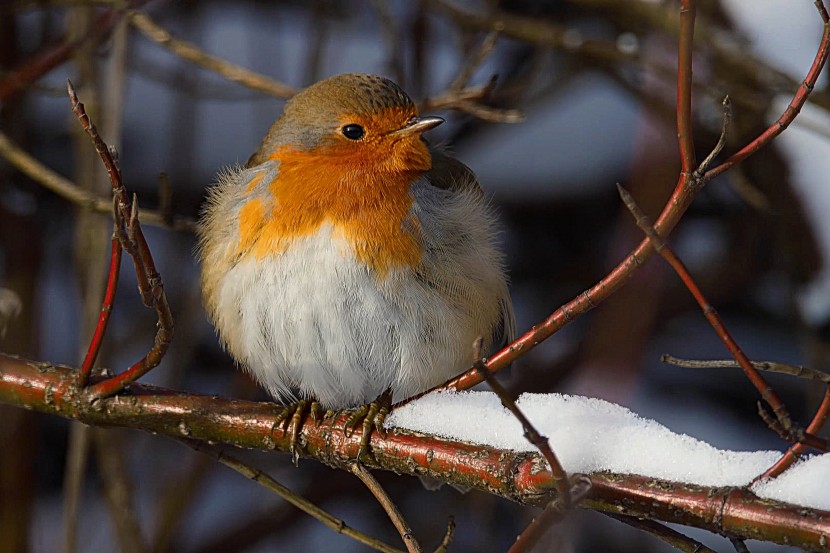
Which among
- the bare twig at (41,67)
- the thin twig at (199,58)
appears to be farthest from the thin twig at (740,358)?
the bare twig at (41,67)

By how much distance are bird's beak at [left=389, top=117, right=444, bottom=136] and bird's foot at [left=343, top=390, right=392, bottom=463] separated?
0.75 m

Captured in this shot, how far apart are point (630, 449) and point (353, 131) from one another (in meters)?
1.37

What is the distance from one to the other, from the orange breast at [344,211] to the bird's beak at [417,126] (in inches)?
3.9

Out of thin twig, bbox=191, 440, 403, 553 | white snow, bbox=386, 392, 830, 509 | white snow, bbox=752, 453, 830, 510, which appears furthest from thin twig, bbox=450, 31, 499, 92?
white snow, bbox=752, 453, 830, 510

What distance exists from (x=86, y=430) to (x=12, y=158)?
910 millimetres

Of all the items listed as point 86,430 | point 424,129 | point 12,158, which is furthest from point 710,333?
point 12,158

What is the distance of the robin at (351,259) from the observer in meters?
2.53

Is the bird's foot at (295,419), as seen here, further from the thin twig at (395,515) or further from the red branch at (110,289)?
the red branch at (110,289)

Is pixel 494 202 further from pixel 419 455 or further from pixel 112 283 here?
pixel 112 283

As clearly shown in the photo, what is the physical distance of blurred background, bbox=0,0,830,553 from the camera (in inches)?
148

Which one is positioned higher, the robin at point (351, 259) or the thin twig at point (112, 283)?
the robin at point (351, 259)

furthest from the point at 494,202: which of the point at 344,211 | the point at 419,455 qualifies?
the point at 419,455

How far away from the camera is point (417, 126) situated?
280 cm

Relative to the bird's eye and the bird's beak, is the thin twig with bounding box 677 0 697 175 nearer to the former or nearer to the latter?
the bird's beak
